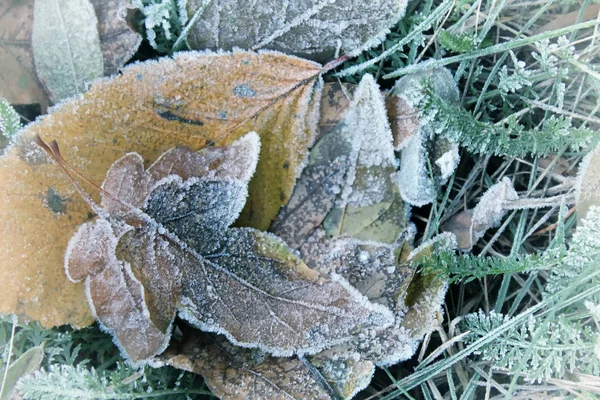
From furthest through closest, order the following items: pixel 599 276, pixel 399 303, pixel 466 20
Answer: pixel 466 20 < pixel 399 303 < pixel 599 276

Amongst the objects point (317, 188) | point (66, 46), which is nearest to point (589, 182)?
point (317, 188)

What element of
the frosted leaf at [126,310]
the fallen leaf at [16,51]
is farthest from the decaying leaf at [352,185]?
the fallen leaf at [16,51]

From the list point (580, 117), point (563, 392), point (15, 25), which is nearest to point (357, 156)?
point (580, 117)

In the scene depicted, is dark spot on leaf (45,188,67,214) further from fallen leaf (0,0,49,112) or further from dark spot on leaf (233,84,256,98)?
dark spot on leaf (233,84,256,98)

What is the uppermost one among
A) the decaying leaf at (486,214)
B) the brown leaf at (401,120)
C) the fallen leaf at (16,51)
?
the fallen leaf at (16,51)

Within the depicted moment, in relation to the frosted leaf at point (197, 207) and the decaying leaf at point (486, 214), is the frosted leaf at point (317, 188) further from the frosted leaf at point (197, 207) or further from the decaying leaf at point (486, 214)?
→ the decaying leaf at point (486, 214)

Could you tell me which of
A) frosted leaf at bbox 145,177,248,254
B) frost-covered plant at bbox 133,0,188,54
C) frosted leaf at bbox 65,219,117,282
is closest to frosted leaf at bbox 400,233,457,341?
frosted leaf at bbox 145,177,248,254

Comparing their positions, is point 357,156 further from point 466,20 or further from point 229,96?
point 466,20
